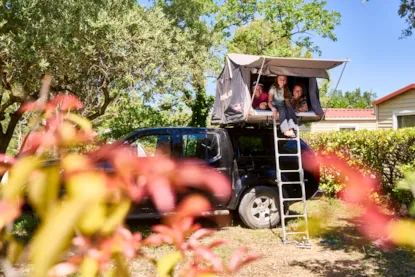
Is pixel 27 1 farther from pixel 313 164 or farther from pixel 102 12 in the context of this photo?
pixel 313 164

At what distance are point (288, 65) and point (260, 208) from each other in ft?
8.68

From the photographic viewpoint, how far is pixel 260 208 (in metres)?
7.33

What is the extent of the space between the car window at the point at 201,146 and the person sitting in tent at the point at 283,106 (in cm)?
119

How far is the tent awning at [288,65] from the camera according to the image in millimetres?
6777

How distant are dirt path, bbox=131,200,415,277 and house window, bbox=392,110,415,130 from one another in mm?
10295

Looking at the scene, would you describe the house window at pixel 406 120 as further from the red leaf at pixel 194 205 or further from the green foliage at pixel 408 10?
the red leaf at pixel 194 205

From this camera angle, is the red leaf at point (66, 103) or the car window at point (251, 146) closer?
the red leaf at point (66, 103)

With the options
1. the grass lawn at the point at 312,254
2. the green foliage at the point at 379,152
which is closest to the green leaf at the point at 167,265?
the grass lawn at the point at 312,254

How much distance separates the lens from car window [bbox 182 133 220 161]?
699 cm

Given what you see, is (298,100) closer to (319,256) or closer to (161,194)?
(319,256)

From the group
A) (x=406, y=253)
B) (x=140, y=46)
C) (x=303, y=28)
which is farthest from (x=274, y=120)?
(x=303, y=28)

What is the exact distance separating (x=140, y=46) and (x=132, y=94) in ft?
4.87

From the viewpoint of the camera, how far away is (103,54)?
973 centimetres

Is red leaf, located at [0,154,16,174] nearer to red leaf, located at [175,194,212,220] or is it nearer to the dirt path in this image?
red leaf, located at [175,194,212,220]
